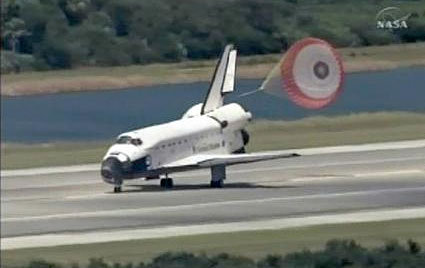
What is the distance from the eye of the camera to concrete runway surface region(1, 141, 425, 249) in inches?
1270

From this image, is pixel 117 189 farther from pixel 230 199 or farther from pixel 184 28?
pixel 184 28

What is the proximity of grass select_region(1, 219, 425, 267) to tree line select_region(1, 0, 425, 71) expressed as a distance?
111 inches

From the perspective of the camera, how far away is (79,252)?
28.0 meters

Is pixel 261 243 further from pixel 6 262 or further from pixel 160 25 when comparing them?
pixel 160 25

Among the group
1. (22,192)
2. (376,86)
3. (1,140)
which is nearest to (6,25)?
(1,140)

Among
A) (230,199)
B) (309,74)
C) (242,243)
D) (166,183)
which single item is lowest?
(242,243)

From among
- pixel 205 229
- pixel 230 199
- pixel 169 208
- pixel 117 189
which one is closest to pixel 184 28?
pixel 169 208

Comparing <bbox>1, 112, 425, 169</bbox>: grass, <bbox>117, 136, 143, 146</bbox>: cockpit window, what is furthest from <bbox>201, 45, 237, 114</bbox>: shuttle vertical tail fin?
<bbox>117, 136, 143, 146</bbox>: cockpit window

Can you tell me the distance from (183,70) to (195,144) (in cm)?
816

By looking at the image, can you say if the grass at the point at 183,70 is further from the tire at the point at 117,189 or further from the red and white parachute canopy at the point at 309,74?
the tire at the point at 117,189

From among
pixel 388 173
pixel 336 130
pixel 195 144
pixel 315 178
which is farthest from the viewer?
pixel 336 130

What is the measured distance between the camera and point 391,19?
1501 inches

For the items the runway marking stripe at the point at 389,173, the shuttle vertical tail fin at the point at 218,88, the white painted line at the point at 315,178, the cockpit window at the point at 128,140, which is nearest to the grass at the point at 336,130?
the shuttle vertical tail fin at the point at 218,88

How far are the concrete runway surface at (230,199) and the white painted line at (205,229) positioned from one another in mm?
19
